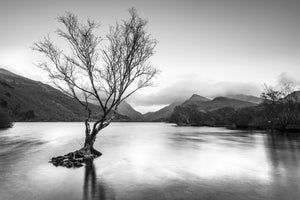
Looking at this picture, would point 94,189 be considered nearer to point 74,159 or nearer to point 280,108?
point 74,159

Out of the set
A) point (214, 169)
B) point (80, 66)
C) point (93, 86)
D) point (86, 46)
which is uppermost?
point (86, 46)

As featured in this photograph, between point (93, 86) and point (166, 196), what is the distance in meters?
14.0

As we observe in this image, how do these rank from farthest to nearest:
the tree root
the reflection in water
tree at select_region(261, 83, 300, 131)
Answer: tree at select_region(261, 83, 300, 131), the tree root, the reflection in water

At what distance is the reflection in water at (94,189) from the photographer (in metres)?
9.27

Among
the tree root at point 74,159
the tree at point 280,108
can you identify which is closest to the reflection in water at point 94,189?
the tree root at point 74,159

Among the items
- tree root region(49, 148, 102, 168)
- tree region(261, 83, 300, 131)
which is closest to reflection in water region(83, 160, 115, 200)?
tree root region(49, 148, 102, 168)

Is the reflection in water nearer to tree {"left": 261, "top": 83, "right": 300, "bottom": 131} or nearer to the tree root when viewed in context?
the tree root

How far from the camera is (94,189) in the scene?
10438mm

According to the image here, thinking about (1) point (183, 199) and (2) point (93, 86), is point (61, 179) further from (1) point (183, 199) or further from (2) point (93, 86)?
(2) point (93, 86)

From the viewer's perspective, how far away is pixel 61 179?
12.0 m

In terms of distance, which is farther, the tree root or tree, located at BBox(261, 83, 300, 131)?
tree, located at BBox(261, 83, 300, 131)

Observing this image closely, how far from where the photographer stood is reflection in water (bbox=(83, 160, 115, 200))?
30.4 ft

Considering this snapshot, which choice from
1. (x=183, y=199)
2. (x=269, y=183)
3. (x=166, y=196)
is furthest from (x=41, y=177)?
(x=269, y=183)

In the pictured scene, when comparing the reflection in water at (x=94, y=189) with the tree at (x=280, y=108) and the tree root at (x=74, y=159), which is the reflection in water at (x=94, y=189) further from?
the tree at (x=280, y=108)
